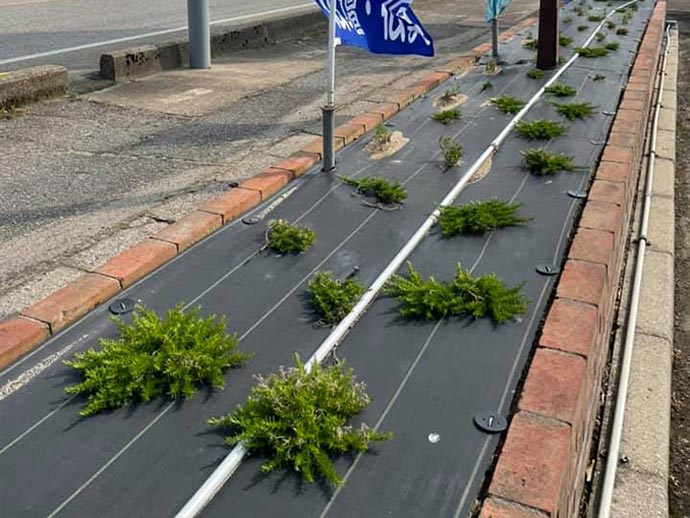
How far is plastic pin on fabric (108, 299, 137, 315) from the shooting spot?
3.19 meters

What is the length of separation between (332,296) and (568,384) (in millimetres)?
1101

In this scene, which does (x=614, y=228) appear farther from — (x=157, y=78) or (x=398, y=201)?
(x=157, y=78)

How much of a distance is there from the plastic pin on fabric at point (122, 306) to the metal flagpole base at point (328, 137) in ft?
6.58

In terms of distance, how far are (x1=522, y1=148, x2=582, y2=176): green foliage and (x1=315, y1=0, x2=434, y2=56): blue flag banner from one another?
1.00m

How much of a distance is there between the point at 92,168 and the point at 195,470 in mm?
3684

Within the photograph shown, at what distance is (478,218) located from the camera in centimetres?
395

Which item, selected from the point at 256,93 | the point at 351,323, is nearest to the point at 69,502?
the point at 351,323

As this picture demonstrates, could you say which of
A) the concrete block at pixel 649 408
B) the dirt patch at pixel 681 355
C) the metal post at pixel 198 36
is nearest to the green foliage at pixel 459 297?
the concrete block at pixel 649 408

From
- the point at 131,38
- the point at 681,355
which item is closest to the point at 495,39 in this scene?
the point at 681,355

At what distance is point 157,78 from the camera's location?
27.6 feet

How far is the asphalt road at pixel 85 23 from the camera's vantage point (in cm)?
952

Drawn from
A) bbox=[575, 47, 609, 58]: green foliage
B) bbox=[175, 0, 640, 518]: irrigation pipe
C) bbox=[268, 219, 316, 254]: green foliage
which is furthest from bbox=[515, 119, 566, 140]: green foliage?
bbox=[575, 47, 609, 58]: green foliage

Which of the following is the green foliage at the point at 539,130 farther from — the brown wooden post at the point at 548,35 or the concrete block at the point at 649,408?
the brown wooden post at the point at 548,35

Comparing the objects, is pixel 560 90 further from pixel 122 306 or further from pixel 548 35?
pixel 122 306
